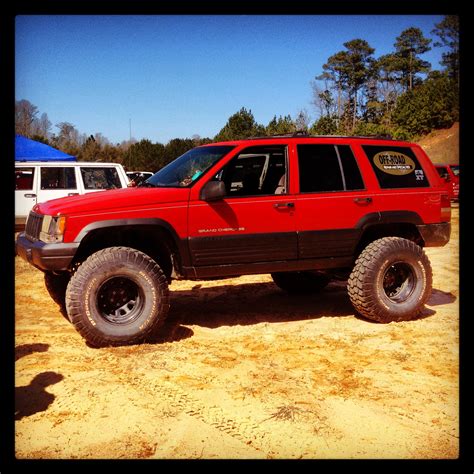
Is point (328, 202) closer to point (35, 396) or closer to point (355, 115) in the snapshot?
point (35, 396)

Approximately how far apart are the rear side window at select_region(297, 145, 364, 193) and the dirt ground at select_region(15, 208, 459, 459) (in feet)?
5.08

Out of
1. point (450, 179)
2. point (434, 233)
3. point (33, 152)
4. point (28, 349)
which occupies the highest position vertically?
point (33, 152)

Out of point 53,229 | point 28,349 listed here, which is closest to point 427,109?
point 53,229

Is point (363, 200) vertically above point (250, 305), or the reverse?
point (363, 200)

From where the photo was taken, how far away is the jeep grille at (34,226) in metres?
5.23

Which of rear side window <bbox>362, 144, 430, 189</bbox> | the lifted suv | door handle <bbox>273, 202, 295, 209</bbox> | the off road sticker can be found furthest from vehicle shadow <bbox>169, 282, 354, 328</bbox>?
the off road sticker

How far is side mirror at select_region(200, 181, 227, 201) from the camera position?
16.5 feet

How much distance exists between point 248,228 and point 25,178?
790 cm

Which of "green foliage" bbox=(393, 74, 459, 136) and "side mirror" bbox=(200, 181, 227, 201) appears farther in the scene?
"green foliage" bbox=(393, 74, 459, 136)

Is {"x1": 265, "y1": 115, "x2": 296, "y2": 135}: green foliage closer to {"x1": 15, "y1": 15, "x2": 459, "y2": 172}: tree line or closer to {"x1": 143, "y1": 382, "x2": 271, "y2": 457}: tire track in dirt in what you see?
{"x1": 15, "y1": 15, "x2": 459, "y2": 172}: tree line

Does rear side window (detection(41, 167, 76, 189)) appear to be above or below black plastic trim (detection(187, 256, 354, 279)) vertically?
above

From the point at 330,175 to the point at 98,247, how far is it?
262 centimetres

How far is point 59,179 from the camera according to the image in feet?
37.6
